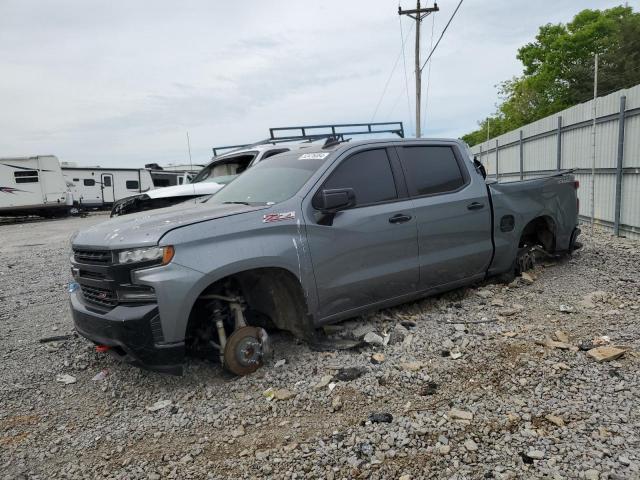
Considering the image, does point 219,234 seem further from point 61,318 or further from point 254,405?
point 61,318

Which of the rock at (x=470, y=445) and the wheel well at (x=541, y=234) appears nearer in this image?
the rock at (x=470, y=445)

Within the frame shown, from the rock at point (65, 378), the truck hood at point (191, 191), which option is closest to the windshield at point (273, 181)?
the rock at point (65, 378)

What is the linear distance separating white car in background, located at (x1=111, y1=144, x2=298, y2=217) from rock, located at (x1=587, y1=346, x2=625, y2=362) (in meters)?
5.57

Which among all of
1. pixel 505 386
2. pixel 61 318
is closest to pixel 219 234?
pixel 505 386

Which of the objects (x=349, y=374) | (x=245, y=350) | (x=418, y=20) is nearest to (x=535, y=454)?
(x=349, y=374)

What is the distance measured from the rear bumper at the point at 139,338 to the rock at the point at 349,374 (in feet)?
3.86

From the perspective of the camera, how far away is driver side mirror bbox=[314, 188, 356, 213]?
3818 millimetres

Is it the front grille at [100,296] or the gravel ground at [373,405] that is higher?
the front grille at [100,296]

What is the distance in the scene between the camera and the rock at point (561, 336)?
400 centimetres

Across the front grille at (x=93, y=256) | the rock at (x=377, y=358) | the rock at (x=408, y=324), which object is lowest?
the rock at (x=377, y=358)

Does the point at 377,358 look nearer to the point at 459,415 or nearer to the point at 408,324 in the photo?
the point at 408,324

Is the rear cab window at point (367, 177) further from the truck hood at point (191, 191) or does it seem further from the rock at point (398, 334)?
the truck hood at point (191, 191)

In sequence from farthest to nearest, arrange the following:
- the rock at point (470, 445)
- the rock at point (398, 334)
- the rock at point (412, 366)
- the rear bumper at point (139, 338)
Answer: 1. the rock at point (398, 334)
2. the rock at point (412, 366)
3. the rear bumper at point (139, 338)
4. the rock at point (470, 445)

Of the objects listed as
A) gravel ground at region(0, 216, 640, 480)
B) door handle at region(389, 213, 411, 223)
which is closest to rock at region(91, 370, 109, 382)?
gravel ground at region(0, 216, 640, 480)
